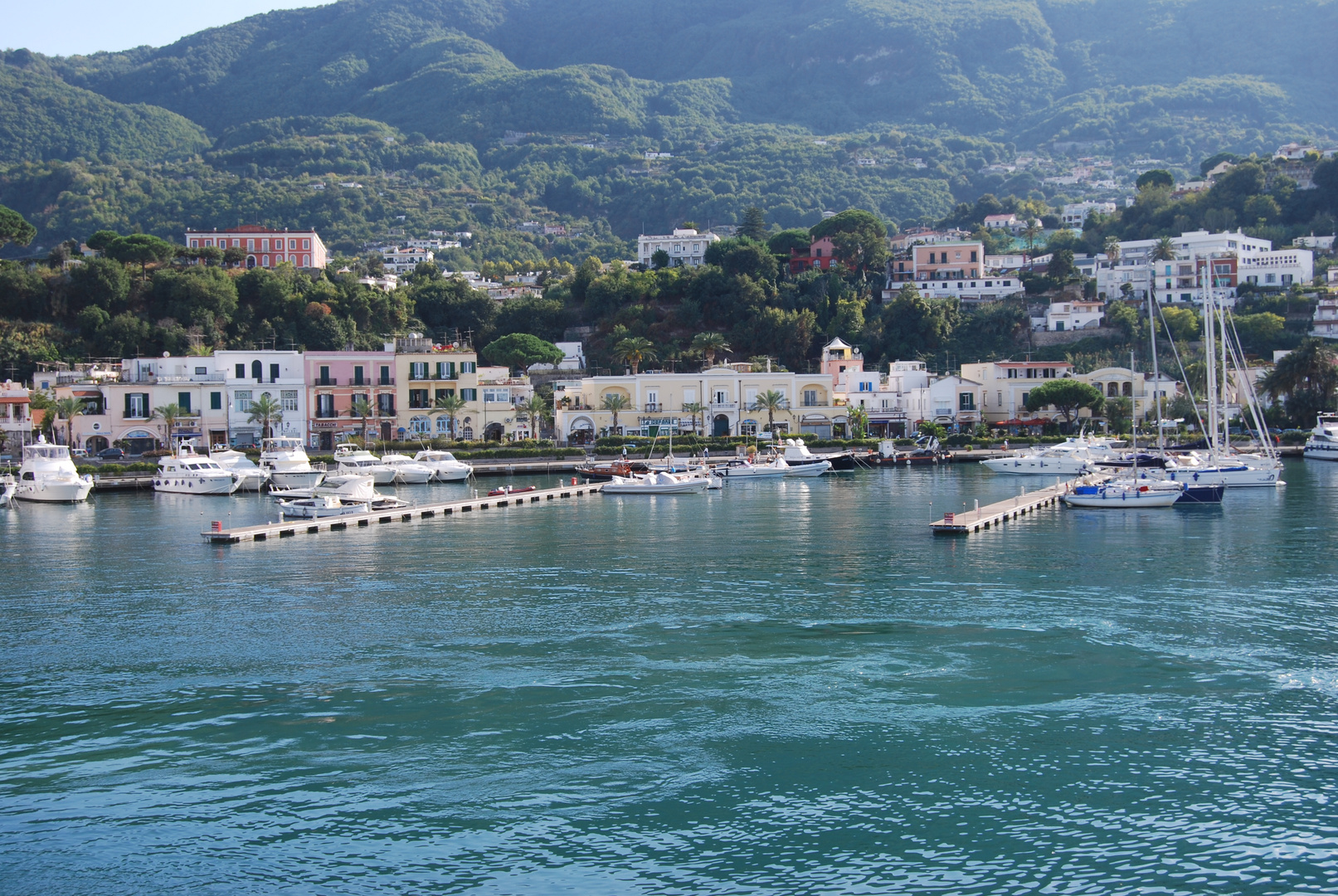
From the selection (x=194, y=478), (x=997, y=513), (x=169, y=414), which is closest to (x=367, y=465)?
(x=194, y=478)

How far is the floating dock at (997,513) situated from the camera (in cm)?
3934

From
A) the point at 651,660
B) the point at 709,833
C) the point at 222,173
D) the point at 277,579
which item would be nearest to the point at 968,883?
the point at 709,833

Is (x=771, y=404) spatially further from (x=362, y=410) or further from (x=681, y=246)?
(x=681, y=246)

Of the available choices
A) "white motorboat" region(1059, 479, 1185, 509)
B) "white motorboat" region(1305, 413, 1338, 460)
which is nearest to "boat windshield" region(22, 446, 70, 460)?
"white motorboat" region(1059, 479, 1185, 509)

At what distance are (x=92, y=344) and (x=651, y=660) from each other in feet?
259

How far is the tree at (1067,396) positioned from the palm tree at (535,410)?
3456cm

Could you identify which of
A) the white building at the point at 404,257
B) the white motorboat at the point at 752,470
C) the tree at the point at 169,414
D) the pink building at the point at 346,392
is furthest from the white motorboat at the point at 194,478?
the white building at the point at 404,257

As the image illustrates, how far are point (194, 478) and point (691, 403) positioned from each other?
33.9m

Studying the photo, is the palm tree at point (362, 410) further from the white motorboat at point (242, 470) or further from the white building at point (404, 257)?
the white building at point (404, 257)

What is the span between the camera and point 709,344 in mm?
96812

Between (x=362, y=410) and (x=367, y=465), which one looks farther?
(x=362, y=410)

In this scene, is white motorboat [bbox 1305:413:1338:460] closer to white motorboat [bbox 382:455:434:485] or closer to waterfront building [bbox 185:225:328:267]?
white motorboat [bbox 382:455:434:485]

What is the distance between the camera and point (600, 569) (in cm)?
3275

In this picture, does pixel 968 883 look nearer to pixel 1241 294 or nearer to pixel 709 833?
pixel 709 833
